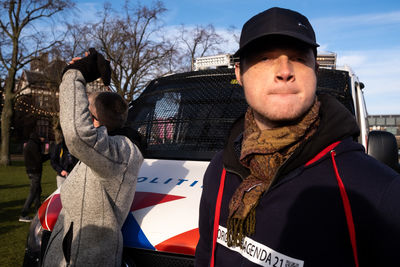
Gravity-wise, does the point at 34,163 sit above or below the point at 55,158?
below

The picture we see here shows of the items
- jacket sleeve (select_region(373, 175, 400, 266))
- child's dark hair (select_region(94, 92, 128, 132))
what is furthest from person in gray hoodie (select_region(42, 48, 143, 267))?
jacket sleeve (select_region(373, 175, 400, 266))

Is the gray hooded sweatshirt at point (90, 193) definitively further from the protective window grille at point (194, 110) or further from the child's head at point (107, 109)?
the protective window grille at point (194, 110)

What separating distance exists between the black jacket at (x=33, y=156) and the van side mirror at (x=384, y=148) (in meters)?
7.16

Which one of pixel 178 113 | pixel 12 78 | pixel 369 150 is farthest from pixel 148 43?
pixel 369 150

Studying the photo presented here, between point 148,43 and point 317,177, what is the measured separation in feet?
78.6

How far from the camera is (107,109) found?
2.53m

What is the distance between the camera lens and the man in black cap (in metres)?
1.09

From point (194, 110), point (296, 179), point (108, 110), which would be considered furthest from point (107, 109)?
point (296, 179)

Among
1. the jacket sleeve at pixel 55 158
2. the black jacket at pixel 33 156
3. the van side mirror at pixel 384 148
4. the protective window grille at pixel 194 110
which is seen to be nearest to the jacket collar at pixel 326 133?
the van side mirror at pixel 384 148

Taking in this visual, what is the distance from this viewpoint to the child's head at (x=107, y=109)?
99.2 inches

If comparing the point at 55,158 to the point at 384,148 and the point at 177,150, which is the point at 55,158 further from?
the point at 384,148

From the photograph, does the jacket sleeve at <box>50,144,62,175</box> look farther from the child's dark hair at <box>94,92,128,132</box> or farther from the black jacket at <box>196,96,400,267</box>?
the black jacket at <box>196,96,400,267</box>

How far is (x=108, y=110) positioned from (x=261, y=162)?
4.95 feet

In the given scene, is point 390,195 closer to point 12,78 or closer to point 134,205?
point 134,205
